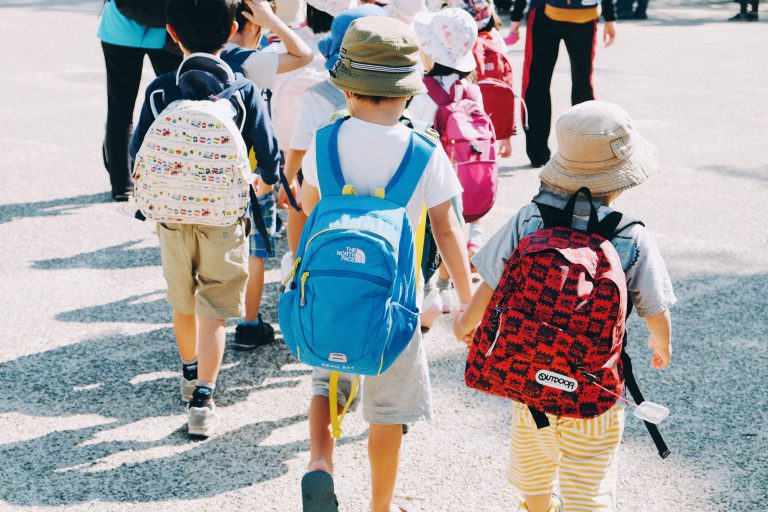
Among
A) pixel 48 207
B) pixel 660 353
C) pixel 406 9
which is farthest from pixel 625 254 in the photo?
pixel 48 207

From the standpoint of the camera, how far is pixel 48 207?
6320 millimetres

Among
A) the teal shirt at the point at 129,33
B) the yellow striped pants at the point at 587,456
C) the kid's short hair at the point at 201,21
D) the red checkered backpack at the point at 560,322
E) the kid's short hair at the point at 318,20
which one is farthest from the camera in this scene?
the teal shirt at the point at 129,33

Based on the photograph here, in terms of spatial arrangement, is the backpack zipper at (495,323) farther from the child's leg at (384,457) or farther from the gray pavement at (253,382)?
the gray pavement at (253,382)

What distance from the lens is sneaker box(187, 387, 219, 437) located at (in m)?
3.62

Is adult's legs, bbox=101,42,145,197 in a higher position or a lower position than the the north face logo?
lower

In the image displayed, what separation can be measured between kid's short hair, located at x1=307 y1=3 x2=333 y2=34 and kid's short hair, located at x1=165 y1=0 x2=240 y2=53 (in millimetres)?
1088

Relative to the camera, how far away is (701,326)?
15.5 ft

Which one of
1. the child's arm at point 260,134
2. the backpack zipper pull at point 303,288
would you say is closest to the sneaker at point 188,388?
the child's arm at point 260,134

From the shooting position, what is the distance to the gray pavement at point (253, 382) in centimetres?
334

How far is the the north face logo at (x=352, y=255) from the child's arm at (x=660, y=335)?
0.82m

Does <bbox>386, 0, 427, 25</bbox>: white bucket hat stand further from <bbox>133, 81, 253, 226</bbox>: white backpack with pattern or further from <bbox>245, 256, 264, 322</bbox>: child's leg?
<bbox>133, 81, 253, 226</bbox>: white backpack with pattern

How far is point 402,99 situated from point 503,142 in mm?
2578

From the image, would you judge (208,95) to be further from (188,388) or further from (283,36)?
(188,388)

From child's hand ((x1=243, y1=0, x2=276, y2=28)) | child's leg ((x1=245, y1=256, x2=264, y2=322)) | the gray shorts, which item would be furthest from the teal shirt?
the gray shorts
